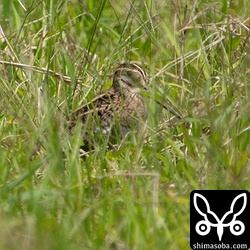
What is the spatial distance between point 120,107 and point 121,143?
3.39ft

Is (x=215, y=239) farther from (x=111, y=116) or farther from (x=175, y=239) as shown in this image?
(x=111, y=116)

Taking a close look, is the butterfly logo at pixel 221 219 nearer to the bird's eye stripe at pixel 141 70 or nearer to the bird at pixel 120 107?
the bird at pixel 120 107

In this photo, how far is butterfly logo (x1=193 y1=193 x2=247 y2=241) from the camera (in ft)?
16.9

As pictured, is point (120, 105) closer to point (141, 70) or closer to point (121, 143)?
point (141, 70)

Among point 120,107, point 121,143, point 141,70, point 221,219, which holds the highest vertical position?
point 141,70

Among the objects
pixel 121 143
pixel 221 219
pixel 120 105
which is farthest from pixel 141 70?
pixel 221 219

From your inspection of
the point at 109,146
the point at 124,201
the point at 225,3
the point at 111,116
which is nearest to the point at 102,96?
the point at 111,116

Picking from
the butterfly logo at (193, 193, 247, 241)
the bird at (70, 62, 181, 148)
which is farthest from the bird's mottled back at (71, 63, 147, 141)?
the butterfly logo at (193, 193, 247, 241)

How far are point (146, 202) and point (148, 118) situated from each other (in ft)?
4.56

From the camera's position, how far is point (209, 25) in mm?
7523

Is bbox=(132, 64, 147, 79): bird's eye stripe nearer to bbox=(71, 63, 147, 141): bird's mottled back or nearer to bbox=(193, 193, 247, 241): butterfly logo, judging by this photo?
bbox=(71, 63, 147, 141): bird's mottled back

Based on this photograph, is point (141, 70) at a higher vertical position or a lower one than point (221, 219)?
higher

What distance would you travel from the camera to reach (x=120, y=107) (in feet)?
24.5

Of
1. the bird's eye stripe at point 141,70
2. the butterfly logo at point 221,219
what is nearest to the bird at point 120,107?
the bird's eye stripe at point 141,70
